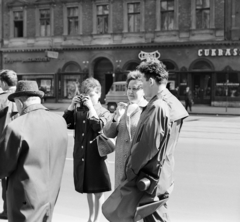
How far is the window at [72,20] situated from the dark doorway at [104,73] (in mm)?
3305

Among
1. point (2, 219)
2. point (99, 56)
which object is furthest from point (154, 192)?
point (99, 56)

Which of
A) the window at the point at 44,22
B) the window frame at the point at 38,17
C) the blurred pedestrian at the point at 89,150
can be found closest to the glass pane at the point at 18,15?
the window frame at the point at 38,17

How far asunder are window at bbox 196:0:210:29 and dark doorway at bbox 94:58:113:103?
7.36 m

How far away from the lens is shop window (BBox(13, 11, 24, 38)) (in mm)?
35125

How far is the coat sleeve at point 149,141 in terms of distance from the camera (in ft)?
10.7

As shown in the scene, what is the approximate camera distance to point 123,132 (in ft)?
14.9

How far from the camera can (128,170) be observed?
11.1ft

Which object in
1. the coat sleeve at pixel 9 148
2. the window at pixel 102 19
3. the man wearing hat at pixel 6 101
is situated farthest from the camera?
the window at pixel 102 19

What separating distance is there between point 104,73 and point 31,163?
2919cm

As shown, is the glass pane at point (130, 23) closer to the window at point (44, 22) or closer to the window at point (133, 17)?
the window at point (133, 17)

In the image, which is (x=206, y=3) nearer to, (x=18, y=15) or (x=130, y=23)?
(x=130, y=23)

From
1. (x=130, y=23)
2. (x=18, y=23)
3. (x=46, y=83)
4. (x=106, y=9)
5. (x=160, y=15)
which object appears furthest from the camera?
(x=18, y=23)

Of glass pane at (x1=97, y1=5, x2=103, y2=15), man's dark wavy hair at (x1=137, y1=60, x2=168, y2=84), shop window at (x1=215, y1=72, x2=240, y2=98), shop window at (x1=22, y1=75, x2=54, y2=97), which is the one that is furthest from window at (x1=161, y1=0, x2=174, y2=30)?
man's dark wavy hair at (x1=137, y1=60, x2=168, y2=84)

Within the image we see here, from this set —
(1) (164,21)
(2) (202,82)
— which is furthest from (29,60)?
(2) (202,82)
